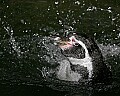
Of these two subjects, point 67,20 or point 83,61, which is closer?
point 83,61

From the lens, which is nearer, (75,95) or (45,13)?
(75,95)

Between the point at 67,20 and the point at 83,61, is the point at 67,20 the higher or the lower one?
the higher one

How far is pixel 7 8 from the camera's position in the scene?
36.1 feet

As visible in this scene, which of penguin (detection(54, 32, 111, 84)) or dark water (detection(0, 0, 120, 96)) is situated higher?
dark water (detection(0, 0, 120, 96))

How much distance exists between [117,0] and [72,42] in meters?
5.39

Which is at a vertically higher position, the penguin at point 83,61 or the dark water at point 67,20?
the dark water at point 67,20

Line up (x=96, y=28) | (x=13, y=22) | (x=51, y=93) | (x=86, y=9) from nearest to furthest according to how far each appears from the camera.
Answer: (x=51, y=93) < (x=96, y=28) < (x=13, y=22) < (x=86, y=9)

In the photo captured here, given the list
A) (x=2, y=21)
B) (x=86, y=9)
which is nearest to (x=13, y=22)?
(x=2, y=21)

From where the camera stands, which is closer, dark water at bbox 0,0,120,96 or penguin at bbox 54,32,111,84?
penguin at bbox 54,32,111,84

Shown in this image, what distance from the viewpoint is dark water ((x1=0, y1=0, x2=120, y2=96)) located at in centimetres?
837

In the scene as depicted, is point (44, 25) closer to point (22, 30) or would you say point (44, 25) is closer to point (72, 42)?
point (22, 30)

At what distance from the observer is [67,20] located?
10055 mm

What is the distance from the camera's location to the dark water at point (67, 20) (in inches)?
330

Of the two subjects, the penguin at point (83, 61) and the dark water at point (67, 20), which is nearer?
the penguin at point (83, 61)
